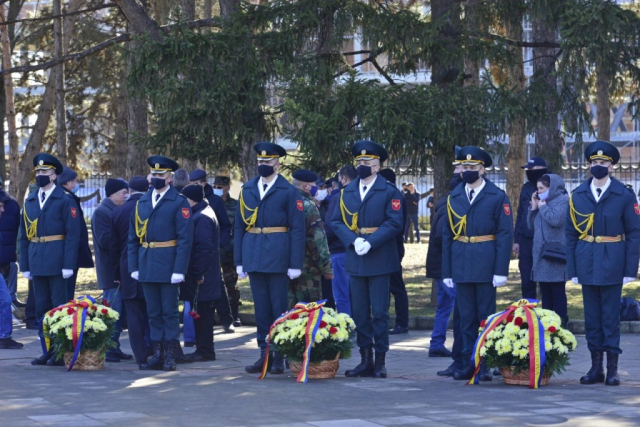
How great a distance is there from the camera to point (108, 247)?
1166 cm

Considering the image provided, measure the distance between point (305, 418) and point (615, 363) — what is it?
10.1ft

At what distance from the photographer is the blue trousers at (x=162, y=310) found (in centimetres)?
1076

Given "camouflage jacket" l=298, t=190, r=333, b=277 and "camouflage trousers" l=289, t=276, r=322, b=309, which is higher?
"camouflage jacket" l=298, t=190, r=333, b=277

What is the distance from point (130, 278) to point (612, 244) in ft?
15.1

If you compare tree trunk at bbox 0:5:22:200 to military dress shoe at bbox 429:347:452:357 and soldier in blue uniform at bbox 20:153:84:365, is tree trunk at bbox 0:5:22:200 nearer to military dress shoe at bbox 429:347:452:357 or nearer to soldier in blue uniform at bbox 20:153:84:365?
soldier in blue uniform at bbox 20:153:84:365

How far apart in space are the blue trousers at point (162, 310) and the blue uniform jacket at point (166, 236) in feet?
0.54

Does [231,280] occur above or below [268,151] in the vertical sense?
below

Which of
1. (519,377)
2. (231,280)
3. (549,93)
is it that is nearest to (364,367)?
(519,377)

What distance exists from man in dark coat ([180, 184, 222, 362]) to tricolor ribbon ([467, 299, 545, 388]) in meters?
3.00

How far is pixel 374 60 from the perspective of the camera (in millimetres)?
16000

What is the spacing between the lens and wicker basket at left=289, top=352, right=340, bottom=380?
10.0 m

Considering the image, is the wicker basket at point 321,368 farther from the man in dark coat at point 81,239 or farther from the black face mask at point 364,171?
the man in dark coat at point 81,239

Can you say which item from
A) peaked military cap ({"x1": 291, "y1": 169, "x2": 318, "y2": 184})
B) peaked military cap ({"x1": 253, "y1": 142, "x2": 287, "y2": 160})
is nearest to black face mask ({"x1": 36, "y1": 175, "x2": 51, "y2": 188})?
peaked military cap ({"x1": 253, "y1": 142, "x2": 287, "y2": 160})

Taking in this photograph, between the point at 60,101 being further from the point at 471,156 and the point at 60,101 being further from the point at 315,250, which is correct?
the point at 471,156
